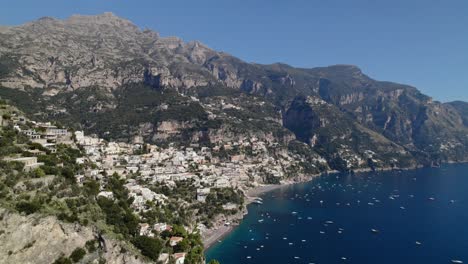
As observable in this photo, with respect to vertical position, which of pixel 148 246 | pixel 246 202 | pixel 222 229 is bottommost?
pixel 246 202

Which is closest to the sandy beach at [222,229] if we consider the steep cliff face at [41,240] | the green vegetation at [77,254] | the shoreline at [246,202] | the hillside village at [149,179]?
the shoreline at [246,202]

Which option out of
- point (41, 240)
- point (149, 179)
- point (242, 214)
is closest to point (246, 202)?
point (242, 214)

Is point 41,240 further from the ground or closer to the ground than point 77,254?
further from the ground

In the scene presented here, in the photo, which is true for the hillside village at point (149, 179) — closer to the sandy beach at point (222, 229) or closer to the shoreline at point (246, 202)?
the sandy beach at point (222, 229)

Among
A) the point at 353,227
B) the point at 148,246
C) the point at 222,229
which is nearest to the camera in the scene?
the point at 148,246

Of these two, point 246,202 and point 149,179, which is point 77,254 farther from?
point 246,202

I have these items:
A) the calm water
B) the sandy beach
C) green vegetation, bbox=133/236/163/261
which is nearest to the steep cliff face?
green vegetation, bbox=133/236/163/261

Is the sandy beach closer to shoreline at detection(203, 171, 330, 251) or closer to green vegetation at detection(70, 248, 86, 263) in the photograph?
shoreline at detection(203, 171, 330, 251)

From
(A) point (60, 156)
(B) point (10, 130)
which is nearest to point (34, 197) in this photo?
(A) point (60, 156)
